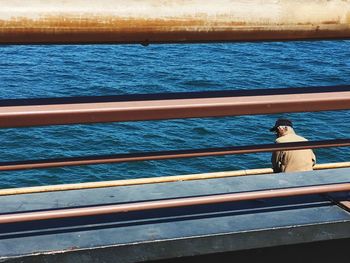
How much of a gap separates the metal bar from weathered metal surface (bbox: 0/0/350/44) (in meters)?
0.71

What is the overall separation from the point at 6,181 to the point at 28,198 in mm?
17112

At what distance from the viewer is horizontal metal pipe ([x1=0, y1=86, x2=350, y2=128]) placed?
6.42ft

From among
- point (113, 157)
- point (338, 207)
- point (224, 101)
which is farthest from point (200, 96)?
point (338, 207)

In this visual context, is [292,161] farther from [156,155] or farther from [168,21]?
[168,21]

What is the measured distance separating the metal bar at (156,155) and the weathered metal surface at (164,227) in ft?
1.07

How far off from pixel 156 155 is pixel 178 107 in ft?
1.09

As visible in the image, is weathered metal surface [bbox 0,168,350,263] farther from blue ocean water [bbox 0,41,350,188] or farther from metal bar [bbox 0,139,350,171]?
blue ocean water [bbox 0,41,350,188]

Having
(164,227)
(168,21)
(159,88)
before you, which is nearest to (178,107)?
(168,21)

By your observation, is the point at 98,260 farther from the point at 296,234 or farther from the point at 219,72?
the point at 219,72

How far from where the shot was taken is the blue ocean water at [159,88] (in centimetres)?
2125

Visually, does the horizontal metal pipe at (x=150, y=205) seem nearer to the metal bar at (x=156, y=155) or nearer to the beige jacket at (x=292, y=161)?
the metal bar at (x=156, y=155)

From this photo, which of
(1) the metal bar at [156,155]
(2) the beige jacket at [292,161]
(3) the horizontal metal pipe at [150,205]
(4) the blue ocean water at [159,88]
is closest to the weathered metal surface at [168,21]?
(1) the metal bar at [156,155]

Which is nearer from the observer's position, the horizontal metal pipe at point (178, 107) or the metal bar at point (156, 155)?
the horizontal metal pipe at point (178, 107)

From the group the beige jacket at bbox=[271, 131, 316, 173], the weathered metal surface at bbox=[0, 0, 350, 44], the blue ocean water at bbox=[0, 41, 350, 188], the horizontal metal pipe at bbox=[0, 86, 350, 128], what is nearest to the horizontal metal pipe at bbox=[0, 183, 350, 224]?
the horizontal metal pipe at bbox=[0, 86, 350, 128]
